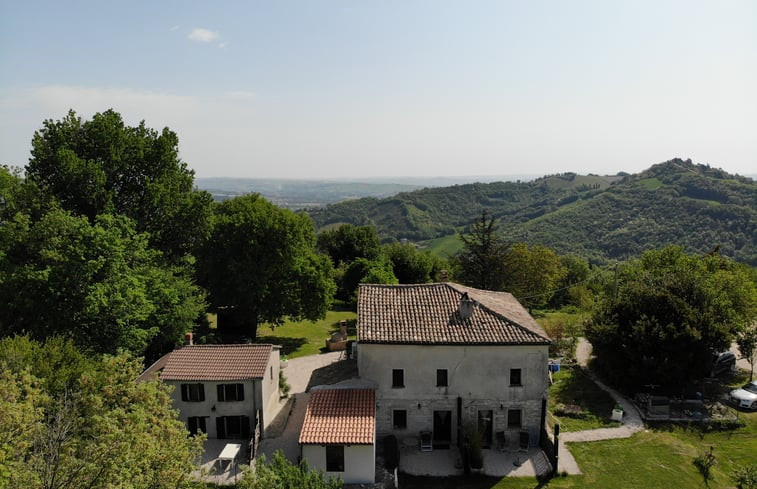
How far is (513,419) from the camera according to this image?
25312 mm

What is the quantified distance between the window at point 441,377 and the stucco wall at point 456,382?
19 cm

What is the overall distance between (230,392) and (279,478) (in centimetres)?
1354

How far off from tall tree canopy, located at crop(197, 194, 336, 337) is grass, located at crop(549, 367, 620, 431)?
63.7ft

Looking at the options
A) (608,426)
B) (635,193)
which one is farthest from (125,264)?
(635,193)

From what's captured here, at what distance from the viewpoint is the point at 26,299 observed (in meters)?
25.8

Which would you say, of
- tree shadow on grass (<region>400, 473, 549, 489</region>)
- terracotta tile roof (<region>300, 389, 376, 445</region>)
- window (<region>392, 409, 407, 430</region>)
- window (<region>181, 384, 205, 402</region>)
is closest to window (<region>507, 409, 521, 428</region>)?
tree shadow on grass (<region>400, 473, 549, 489</region>)

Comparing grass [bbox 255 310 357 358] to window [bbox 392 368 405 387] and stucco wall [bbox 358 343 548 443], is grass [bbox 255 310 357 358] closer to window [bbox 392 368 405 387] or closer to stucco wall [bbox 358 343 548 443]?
stucco wall [bbox 358 343 548 443]

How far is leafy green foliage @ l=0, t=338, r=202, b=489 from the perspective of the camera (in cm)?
1120

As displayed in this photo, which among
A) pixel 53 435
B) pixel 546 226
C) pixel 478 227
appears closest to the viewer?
pixel 53 435

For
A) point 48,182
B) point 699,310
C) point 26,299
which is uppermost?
point 48,182

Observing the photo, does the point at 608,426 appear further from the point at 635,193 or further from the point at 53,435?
the point at 635,193

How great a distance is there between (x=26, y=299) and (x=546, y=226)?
578 feet

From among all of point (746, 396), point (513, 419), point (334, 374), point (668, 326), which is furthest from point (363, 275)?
point (746, 396)

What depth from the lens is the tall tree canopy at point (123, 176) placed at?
3048cm
